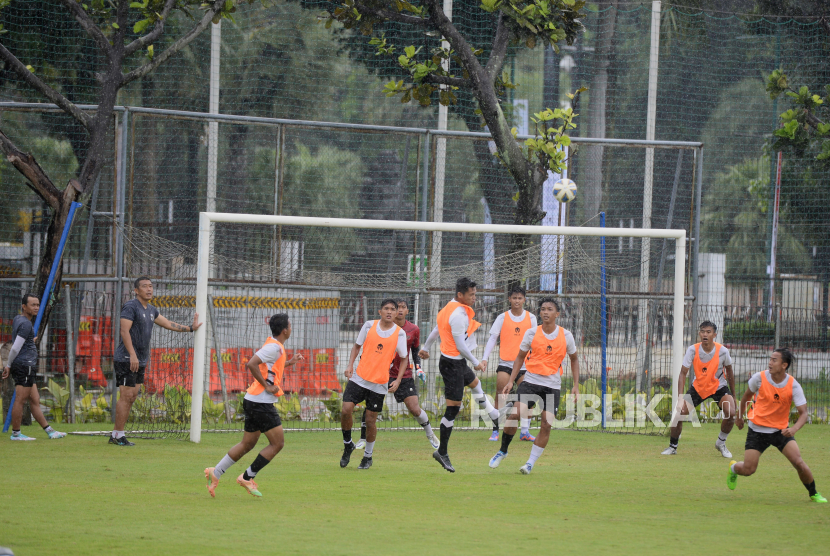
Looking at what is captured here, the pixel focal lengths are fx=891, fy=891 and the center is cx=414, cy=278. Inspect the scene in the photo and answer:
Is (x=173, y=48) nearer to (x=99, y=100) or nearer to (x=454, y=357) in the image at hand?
(x=99, y=100)

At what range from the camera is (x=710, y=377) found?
11484 millimetres

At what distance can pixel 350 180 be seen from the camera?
2272 cm

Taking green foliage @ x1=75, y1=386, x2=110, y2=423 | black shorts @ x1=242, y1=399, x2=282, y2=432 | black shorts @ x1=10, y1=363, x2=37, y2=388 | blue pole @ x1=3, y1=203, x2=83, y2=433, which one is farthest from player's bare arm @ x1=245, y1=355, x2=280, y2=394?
green foliage @ x1=75, y1=386, x2=110, y2=423

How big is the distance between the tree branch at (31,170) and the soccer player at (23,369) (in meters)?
1.56

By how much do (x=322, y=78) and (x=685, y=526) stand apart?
829 inches

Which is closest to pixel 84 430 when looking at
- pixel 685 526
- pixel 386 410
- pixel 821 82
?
pixel 386 410

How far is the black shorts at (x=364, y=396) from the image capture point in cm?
981

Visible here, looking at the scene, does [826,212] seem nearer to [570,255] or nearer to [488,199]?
[488,199]

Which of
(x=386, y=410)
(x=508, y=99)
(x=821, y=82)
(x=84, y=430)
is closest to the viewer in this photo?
(x=84, y=430)

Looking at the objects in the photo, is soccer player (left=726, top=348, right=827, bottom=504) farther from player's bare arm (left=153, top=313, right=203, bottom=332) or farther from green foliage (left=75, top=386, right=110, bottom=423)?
green foliage (left=75, top=386, right=110, bottom=423)

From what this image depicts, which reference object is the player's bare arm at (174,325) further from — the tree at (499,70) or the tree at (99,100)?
the tree at (499,70)

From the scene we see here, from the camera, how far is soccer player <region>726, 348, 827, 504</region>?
324 inches

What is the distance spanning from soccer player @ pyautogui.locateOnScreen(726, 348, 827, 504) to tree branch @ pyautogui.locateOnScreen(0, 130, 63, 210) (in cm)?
921

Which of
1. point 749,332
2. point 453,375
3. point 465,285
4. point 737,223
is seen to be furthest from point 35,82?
point 737,223
